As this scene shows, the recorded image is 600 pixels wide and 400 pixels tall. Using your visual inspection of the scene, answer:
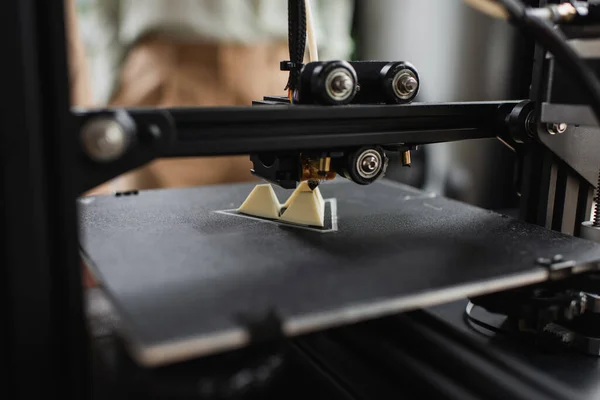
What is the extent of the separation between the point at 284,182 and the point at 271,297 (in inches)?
11.3

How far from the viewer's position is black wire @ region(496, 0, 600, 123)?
0.61 metres

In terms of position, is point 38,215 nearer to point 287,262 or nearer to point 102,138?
point 102,138

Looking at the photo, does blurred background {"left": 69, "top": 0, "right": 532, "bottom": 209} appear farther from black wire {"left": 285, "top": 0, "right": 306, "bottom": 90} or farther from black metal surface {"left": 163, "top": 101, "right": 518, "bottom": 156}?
black wire {"left": 285, "top": 0, "right": 306, "bottom": 90}

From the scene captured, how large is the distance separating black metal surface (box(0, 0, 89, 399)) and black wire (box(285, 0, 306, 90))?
1.17 ft

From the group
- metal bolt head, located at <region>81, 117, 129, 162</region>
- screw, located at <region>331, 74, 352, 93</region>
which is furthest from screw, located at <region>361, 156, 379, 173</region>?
metal bolt head, located at <region>81, 117, 129, 162</region>

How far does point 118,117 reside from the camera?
1.97 ft

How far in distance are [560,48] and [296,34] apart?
0.36 m

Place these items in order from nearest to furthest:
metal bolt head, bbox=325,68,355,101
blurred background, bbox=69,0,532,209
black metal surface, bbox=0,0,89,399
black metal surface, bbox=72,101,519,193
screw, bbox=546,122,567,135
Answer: black metal surface, bbox=0,0,89,399
black metal surface, bbox=72,101,519,193
metal bolt head, bbox=325,68,355,101
screw, bbox=546,122,567,135
blurred background, bbox=69,0,532,209

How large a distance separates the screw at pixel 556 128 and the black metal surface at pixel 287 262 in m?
0.14

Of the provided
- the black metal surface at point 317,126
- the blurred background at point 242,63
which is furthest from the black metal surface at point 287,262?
the blurred background at point 242,63

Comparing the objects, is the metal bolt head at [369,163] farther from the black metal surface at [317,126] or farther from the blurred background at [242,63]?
the blurred background at [242,63]

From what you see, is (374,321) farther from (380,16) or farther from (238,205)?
(380,16)

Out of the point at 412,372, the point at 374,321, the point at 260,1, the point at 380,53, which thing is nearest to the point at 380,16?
the point at 380,53

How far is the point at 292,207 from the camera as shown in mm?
902
